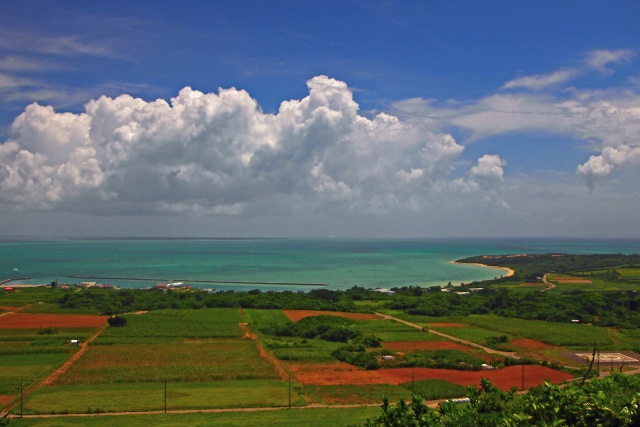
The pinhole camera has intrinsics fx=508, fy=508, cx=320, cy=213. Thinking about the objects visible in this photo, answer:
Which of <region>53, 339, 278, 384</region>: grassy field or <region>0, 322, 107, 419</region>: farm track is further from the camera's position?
<region>53, 339, 278, 384</region>: grassy field

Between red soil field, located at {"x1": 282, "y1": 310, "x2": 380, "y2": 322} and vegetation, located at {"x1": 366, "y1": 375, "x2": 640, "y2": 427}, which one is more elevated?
vegetation, located at {"x1": 366, "y1": 375, "x2": 640, "y2": 427}

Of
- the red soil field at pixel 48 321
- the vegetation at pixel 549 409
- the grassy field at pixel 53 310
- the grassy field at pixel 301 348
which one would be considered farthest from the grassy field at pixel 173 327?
the vegetation at pixel 549 409

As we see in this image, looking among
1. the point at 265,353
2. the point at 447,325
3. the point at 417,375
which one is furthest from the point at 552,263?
the point at 265,353

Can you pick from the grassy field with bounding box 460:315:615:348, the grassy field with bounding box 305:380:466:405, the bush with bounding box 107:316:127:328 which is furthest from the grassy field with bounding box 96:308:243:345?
the grassy field with bounding box 460:315:615:348

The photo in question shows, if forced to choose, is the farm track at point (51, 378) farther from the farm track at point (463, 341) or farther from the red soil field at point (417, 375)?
the farm track at point (463, 341)

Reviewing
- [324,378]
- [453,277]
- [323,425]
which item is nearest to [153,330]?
[324,378]

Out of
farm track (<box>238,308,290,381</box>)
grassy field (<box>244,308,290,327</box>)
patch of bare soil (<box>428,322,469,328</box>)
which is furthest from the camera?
grassy field (<box>244,308,290,327</box>)

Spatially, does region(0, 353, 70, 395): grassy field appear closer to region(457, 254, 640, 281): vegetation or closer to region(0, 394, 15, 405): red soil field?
region(0, 394, 15, 405): red soil field

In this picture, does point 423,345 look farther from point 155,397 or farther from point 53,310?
point 53,310
